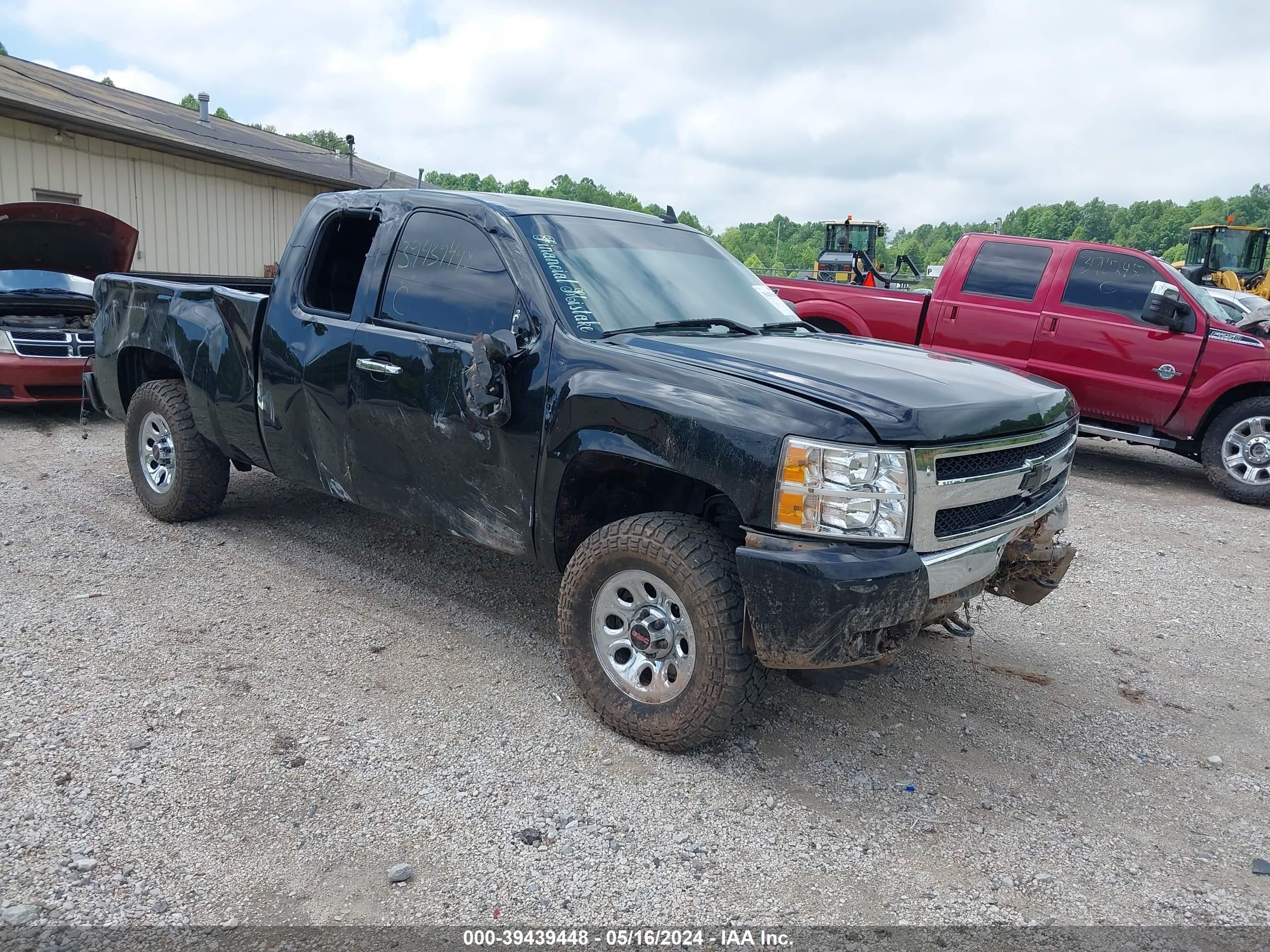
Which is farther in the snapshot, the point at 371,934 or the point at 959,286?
the point at 959,286

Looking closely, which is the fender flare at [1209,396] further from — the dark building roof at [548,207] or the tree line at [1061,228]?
the tree line at [1061,228]

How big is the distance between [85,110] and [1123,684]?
47.9ft

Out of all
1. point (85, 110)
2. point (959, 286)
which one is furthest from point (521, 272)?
point (85, 110)

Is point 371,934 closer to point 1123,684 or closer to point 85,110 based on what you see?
point 1123,684

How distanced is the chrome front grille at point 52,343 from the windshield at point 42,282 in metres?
0.47

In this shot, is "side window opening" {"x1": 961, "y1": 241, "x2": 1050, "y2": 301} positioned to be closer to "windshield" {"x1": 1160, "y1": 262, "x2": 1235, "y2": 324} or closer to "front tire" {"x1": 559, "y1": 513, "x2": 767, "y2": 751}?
"windshield" {"x1": 1160, "y1": 262, "x2": 1235, "y2": 324}

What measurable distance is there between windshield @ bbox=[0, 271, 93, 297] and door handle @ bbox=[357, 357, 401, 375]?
5975 mm

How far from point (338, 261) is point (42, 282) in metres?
5.69

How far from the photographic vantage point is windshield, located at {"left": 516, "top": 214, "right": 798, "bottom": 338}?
3734 millimetres

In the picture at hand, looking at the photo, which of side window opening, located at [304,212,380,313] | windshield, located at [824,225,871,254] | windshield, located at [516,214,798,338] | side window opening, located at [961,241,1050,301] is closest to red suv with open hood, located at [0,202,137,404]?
side window opening, located at [304,212,380,313]

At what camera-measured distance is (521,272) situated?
12.3ft

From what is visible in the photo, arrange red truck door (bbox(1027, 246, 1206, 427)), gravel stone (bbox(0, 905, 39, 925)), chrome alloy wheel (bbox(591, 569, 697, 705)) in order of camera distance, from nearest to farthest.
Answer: gravel stone (bbox(0, 905, 39, 925))
chrome alloy wheel (bbox(591, 569, 697, 705))
red truck door (bbox(1027, 246, 1206, 427))

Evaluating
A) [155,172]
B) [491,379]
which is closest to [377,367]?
[491,379]

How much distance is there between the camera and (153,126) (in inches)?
580
